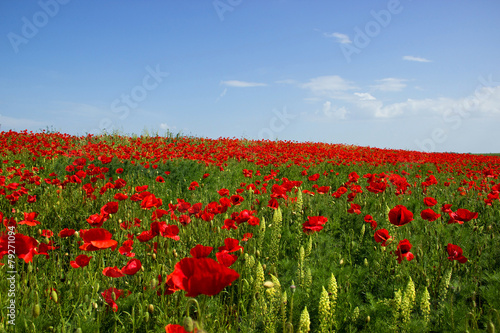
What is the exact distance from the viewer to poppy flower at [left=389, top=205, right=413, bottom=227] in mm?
2307

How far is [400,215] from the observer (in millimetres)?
2340

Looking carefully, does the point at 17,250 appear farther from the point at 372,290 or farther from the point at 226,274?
the point at 372,290

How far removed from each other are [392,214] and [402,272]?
69 cm

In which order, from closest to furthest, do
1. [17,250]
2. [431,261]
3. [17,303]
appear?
[17,250]
[17,303]
[431,261]

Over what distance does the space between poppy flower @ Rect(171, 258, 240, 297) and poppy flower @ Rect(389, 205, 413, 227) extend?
1697 mm

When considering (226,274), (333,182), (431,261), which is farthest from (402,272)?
(333,182)

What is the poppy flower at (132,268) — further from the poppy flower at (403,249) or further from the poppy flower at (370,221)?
the poppy flower at (370,221)

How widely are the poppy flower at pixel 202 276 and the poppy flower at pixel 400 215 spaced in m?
1.70

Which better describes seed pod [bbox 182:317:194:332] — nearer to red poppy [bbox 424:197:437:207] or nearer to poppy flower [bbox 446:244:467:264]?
poppy flower [bbox 446:244:467:264]

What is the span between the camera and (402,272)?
2717 millimetres

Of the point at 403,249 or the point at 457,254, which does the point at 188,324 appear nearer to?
the point at 403,249

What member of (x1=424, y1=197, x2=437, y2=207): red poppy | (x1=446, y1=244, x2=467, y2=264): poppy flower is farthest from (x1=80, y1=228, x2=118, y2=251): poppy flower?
(x1=424, y1=197, x2=437, y2=207): red poppy

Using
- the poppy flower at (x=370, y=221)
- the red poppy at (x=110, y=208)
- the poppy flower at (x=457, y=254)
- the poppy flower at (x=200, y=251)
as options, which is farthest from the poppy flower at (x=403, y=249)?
the red poppy at (x=110, y=208)

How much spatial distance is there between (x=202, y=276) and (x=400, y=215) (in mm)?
1797
